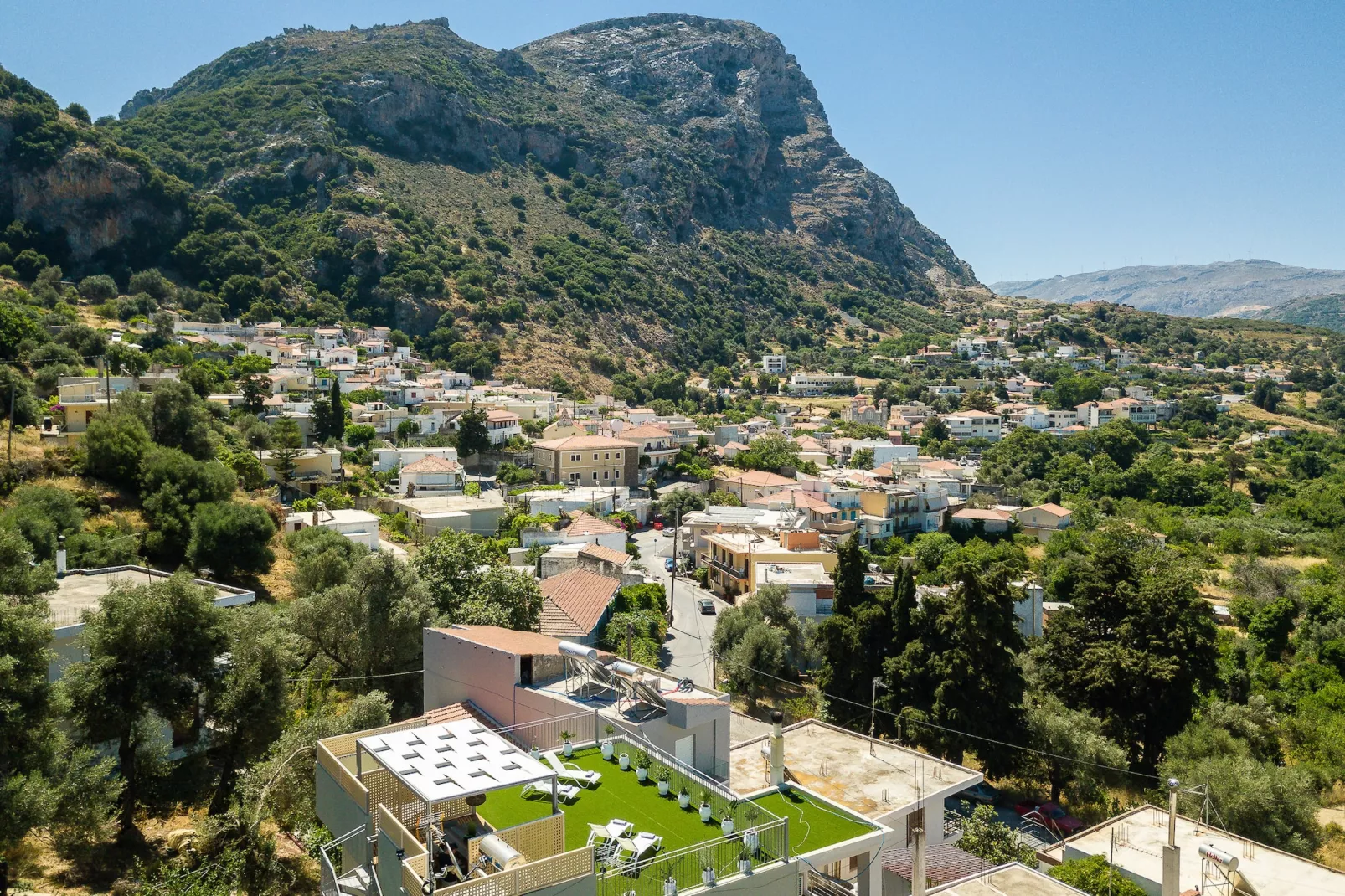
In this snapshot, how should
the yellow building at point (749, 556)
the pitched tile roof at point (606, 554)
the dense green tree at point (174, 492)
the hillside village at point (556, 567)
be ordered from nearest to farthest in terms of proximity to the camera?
the hillside village at point (556, 567) < the dense green tree at point (174, 492) < the pitched tile roof at point (606, 554) < the yellow building at point (749, 556)

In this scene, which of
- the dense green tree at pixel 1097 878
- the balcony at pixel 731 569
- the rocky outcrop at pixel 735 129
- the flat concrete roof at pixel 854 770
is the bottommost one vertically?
the balcony at pixel 731 569

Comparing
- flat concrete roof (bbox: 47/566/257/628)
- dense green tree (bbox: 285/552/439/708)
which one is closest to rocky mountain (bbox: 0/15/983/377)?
flat concrete roof (bbox: 47/566/257/628)

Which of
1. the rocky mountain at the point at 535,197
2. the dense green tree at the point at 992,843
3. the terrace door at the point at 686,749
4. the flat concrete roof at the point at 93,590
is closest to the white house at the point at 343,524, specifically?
the flat concrete roof at the point at 93,590

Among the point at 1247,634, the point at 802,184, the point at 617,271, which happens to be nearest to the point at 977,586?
the point at 1247,634

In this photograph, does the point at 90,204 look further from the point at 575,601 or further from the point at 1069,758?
the point at 1069,758

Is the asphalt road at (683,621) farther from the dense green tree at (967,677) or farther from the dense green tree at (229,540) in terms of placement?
the dense green tree at (229,540)

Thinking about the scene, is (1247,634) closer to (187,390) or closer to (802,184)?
(187,390)

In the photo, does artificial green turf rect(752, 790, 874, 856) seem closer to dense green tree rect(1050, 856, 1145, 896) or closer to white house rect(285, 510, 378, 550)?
dense green tree rect(1050, 856, 1145, 896)
